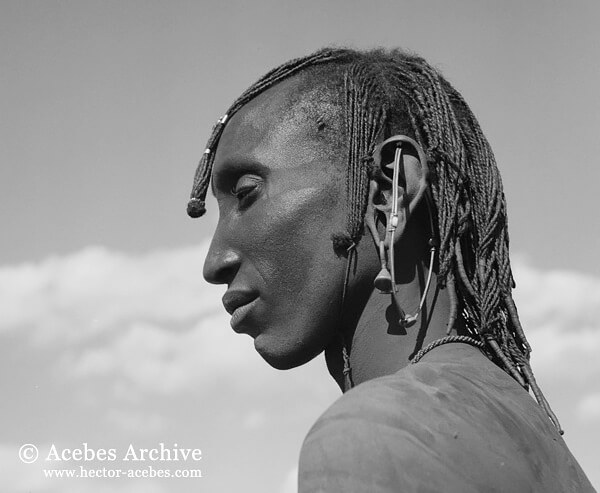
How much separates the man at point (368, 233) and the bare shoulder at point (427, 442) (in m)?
0.11

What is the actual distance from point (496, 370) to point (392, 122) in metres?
0.96

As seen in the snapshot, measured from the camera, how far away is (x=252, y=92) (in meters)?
4.31

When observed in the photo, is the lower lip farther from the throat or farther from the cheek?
the throat

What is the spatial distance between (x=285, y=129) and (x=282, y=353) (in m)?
0.75

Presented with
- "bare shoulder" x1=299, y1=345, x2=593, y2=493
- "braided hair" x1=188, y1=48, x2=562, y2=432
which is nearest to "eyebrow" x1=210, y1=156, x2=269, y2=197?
"braided hair" x1=188, y1=48, x2=562, y2=432

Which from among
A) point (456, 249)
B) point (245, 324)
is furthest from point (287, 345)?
point (456, 249)

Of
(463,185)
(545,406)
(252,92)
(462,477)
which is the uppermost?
(252,92)

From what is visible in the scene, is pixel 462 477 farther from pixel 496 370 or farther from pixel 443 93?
pixel 443 93

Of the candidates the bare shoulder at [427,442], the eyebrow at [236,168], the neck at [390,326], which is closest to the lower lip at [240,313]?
the neck at [390,326]

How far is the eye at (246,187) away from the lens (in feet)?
13.1

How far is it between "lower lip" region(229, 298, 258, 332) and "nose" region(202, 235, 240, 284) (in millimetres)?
111

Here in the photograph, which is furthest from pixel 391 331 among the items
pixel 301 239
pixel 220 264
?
pixel 220 264

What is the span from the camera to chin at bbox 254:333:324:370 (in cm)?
393

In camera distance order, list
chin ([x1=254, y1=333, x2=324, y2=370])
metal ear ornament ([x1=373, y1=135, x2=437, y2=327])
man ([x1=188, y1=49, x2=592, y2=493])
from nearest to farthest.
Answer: metal ear ornament ([x1=373, y1=135, x2=437, y2=327]), man ([x1=188, y1=49, x2=592, y2=493]), chin ([x1=254, y1=333, x2=324, y2=370])
